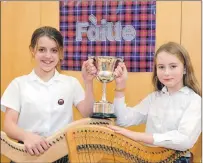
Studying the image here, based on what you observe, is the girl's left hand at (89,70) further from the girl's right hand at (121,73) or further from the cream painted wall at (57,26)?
the cream painted wall at (57,26)

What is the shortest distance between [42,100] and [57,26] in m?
0.34

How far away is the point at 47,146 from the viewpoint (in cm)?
101

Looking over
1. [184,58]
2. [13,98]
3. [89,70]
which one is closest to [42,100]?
[13,98]

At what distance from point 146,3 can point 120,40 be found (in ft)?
0.55

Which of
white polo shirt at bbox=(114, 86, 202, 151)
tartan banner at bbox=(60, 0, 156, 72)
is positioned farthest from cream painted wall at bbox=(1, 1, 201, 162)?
white polo shirt at bbox=(114, 86, 202, 151)

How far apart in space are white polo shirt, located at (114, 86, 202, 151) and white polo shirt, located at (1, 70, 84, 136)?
17 centimetres

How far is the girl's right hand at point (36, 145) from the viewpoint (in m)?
1.01

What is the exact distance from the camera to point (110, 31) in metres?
1.28

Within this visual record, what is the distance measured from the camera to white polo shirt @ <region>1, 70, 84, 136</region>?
1.09 metres

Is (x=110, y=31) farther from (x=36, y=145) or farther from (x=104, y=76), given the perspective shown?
(x=36, y=145)

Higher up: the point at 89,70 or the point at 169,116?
the point at 89,70

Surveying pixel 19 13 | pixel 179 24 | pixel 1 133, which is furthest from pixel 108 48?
pixel 1 133

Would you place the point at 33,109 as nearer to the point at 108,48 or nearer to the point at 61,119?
the point at 61,119

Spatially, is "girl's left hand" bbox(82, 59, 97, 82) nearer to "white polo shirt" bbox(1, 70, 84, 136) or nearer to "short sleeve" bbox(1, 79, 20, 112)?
"white polo shirt" bbox(1, 70, 84, 136)
